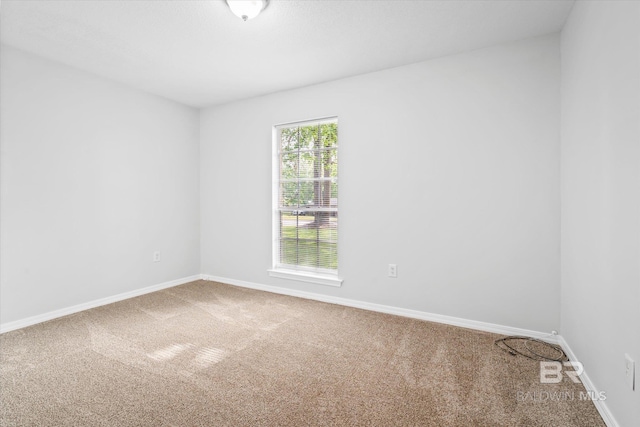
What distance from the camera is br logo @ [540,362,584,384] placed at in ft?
6.19

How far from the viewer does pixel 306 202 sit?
146 inches

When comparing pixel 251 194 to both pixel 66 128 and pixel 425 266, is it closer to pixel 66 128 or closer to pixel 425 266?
pixel 66 128

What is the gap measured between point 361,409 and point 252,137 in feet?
10.9

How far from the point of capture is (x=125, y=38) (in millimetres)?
2529

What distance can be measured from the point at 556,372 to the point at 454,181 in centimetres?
160

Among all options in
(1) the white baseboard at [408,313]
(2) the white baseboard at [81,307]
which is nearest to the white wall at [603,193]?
(1) the white baseboard at [408,313]

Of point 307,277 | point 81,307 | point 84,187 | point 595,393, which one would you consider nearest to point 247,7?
point 84,187

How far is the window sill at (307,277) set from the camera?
3.41 m

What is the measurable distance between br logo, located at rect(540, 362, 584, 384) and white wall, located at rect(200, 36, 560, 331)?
47 cm

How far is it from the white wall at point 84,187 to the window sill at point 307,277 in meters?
1.50

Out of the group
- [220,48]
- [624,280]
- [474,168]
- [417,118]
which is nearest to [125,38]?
[220,48]

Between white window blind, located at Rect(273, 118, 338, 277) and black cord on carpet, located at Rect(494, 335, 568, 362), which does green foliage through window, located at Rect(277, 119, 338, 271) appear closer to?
white window blind, located at Rect(273, 118, 338, 277)

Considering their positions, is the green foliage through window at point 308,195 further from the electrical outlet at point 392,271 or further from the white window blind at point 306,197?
the electrical outlet at point 392,271

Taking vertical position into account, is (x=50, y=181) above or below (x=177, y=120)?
below
